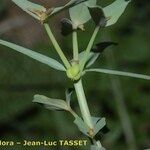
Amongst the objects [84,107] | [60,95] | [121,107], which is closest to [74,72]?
[84,107]

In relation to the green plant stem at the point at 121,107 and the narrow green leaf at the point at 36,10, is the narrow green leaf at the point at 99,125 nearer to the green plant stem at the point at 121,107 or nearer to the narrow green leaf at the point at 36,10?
the narrow green leaf at the point at 36,10

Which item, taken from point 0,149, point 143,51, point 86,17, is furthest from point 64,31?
point 143,51

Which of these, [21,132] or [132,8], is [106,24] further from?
[132,8]

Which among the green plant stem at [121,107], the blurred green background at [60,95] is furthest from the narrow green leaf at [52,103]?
the blurred green background at [60,95]

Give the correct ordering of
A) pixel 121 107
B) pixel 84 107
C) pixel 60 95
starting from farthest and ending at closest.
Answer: pixel 60 95 < pixel 121 107 < pixel 84 107

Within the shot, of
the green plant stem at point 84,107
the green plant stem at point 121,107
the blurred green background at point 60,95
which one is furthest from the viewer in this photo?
the blurred green background at point 60,95

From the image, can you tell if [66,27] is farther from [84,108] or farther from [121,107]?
[121,107]

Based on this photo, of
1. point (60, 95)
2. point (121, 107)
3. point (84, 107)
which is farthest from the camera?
point (60, 95)

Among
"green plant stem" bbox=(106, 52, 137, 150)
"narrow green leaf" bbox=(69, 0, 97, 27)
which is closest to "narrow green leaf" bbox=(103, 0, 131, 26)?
"narrow green leaf" bbox=(69, 0, 97, 27)
